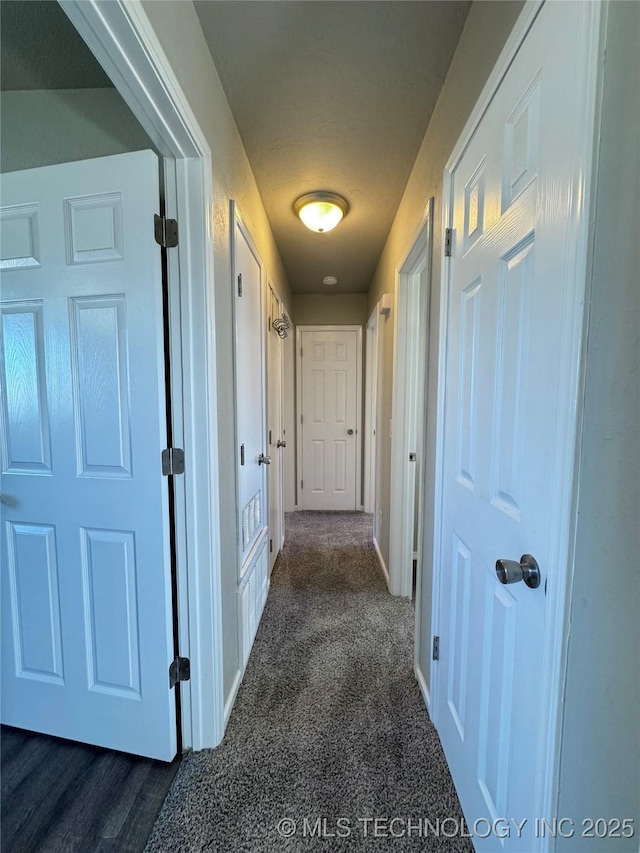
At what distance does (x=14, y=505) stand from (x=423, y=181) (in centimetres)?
210

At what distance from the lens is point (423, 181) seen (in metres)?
1.52

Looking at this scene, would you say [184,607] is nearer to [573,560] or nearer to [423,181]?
[573,560]

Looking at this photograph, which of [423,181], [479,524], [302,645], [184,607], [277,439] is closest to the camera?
[479,524]

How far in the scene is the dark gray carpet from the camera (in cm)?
98

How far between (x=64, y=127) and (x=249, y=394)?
1161 millimetres

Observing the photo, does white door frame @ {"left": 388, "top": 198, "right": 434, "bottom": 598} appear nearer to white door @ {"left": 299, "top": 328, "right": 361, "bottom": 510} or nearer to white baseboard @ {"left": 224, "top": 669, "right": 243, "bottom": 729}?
white baseboard @ {"left": 224, "top": 669, "right": 243, "bottom": 729}

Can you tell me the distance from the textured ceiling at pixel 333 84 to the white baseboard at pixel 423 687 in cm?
234

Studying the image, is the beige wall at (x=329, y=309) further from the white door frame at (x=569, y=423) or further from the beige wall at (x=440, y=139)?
the white door frame at (x=569, y=423)

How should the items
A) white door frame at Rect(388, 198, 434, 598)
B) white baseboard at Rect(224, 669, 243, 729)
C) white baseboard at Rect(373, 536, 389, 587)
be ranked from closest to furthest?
white baseboard at Rect(224, 669, 243, 729), white door frame at Rect(388, 198, 434, 598), white baseboard at Rect(373, 536, 389, 587)

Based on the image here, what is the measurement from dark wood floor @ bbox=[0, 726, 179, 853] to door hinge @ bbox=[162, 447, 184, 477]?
1.01m

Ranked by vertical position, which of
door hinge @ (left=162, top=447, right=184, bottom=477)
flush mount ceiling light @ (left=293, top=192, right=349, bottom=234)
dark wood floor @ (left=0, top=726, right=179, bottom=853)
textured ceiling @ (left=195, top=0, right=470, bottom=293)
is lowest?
dark wood floor @ (left=0, top=726, right=179, bottom=853)

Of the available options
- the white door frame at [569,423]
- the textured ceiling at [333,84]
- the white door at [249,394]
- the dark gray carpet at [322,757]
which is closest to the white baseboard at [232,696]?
the dark gray carpet at [322,757]

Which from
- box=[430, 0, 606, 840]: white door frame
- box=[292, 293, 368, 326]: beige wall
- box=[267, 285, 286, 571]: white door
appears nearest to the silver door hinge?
box=[430, 0, 606, 840]: white door frame

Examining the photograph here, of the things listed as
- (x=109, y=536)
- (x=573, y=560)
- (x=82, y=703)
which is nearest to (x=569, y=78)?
(x=573, y=560)
